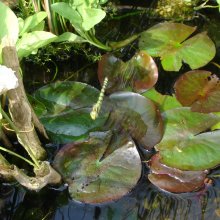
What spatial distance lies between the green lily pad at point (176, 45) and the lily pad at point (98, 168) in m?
0.47

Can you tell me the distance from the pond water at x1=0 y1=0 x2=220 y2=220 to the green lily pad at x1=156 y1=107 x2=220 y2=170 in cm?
9

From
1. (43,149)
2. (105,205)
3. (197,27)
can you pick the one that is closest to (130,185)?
(105,205)

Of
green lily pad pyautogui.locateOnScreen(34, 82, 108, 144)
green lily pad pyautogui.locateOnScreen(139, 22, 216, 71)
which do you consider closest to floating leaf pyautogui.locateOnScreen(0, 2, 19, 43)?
green lily pad pyautogui.locateOnScreen(34, 82, 108, 144)

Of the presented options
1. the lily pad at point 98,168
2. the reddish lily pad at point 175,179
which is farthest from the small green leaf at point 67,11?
the reddish lily pad at point 175,179

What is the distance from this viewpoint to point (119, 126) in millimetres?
1503

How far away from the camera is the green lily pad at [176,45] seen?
171 centimetres

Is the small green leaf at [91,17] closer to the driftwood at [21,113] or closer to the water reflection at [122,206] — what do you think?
the driftwood at [21,113]

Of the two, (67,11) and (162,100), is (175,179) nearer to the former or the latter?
(162,100)

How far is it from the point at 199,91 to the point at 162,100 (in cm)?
15

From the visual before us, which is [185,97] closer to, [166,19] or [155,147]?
[155,147]

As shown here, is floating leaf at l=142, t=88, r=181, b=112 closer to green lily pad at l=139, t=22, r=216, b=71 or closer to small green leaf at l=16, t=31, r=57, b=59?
green lily pad at l=139, t=22, r=216, b=71

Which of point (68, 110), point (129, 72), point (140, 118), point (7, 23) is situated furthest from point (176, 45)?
point (7, 23)

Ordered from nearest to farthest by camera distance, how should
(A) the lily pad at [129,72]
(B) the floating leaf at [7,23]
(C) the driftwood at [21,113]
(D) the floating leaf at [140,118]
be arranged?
(C) the driftwood at [21,113] → (B) the floating leaf at [7,23] → (D) the floating leaf at [140,118] → (A) the lily pad at [129,72]

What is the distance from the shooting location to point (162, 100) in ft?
5.26
